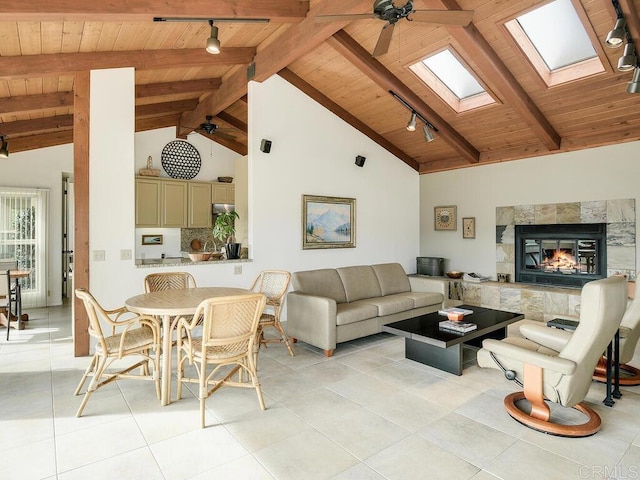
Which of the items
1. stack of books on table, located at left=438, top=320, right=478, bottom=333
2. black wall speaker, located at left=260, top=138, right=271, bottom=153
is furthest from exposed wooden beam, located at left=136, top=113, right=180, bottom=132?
stack of books on table, located at left=438, top=320, right=478, bottom=333

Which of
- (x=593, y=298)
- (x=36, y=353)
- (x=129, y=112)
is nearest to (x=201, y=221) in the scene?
(x=129, y=112)

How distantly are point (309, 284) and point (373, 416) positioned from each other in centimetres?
212

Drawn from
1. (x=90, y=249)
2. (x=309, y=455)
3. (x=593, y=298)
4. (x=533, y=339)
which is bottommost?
(x=309, y=455)

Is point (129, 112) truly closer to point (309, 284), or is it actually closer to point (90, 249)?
point (90, 249)

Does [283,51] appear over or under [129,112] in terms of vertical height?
over

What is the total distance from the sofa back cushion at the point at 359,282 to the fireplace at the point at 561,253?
2546mm

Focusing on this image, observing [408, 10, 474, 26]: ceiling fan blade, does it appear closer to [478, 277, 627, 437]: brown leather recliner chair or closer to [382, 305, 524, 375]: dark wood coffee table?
[478, 277, 627, 437]: brown leather recliner chair

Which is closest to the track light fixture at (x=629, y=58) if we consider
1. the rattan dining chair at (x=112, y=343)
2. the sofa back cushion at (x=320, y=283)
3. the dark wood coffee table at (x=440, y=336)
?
the dark wood coffee table at (x=440, y=336)

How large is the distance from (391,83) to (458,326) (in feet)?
10.7

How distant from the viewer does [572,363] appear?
2.35m

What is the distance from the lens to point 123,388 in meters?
3.19

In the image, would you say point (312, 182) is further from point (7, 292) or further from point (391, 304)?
point (7, 292)

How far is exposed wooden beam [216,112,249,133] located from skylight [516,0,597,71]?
15.9ft

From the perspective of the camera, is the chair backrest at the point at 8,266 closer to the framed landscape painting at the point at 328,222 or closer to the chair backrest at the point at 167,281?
the chair backrest at the point at 167,281
